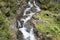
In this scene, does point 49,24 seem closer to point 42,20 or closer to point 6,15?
point 42,20

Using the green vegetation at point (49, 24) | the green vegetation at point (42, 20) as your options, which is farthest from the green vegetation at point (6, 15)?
the green vegetation at point (49, 24)

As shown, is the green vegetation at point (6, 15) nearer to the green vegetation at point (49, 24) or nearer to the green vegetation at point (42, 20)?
the green vegetation at point (42, 20)

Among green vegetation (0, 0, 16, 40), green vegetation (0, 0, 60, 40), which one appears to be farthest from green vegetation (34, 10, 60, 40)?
green vegetation (0, 0, 16, 40)

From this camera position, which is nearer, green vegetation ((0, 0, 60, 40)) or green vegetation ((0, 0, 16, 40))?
green vegetation ((0, 0, 16, 40))

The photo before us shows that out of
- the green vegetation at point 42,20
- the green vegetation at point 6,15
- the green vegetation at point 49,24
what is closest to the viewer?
the green vegetation at point 6,15

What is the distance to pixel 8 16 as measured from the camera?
66.6 feet

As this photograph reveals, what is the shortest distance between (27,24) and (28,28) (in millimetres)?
695

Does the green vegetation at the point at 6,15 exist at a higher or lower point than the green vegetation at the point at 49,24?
higher

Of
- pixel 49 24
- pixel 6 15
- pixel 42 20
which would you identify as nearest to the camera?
pixel 6 15

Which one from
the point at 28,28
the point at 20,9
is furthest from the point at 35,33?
the point at 20,9

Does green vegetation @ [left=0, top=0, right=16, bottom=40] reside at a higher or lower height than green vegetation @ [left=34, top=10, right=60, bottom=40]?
higher

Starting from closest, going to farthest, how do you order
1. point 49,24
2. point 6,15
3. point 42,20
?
point 6,15, point 49,24, point 42,20

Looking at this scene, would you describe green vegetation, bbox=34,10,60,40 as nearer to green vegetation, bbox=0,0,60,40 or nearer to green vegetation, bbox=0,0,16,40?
green vegetation, bbox=0,0,60,40

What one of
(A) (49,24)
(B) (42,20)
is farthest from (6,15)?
(A) (49,24)
